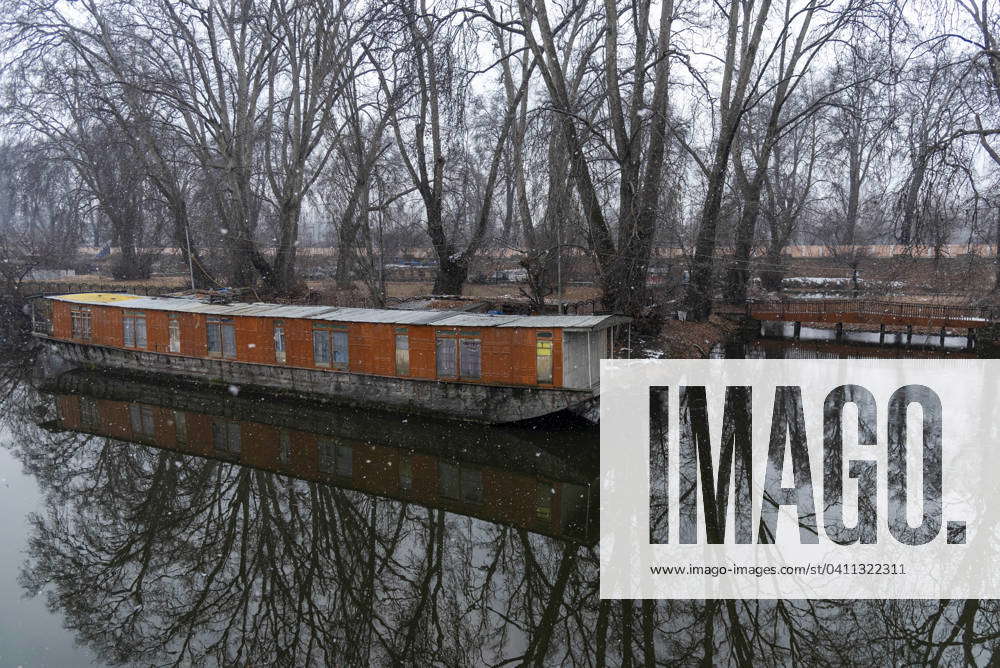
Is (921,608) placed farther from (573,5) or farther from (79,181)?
(79,181)

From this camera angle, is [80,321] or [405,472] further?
[80,321]

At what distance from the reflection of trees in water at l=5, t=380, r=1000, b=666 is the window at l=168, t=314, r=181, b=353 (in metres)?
8.93

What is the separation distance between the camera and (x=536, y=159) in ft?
64.1

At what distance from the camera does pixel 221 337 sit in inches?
722

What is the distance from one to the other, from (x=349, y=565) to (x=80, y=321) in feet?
59.3

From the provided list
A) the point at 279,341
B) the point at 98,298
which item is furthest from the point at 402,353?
the point at 98,298

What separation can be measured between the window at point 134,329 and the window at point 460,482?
13.0 metres

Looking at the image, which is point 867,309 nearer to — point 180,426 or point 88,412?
point 180,426

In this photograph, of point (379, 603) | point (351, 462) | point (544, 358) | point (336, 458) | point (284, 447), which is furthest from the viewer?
point (544, 358)

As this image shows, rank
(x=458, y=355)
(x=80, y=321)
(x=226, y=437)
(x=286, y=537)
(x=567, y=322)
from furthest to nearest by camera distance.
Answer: (x=80, y=321) < (x=458, y=355) < (x=226, y=437) < (x=567, y=322) < (x=286, y=537)

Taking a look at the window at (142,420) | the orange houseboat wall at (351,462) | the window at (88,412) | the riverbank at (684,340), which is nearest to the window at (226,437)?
the orange houseboat wall at (351,462)

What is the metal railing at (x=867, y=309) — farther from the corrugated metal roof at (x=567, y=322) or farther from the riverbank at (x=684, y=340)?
the corrugated metal roof at (x=567, y=322)

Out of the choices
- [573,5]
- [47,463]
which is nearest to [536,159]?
[573,5]

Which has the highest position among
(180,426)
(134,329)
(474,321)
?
(474,321)
